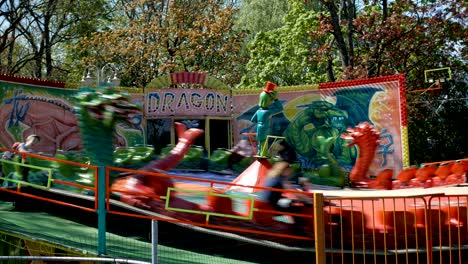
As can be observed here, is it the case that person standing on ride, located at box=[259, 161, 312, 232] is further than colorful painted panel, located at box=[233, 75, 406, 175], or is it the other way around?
colorful painted panel, located at box=[233, 75, 406, 175]

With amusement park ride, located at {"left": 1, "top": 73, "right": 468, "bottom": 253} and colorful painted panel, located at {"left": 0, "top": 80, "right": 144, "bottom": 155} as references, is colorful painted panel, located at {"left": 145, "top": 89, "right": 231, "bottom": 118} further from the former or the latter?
amusement park ride, located at {"left": 1, "top": 73, "right": 468, "bottom": 253}

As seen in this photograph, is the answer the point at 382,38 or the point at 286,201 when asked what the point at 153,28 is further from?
the point at 286,201

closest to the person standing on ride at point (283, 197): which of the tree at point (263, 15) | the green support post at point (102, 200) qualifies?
the green support post at point (102, 200)

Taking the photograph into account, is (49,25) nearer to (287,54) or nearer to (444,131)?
(287,54)

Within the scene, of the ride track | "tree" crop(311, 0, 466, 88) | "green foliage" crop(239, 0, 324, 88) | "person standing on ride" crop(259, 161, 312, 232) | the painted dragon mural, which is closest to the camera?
the ride track

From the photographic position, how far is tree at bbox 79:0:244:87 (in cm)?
2617

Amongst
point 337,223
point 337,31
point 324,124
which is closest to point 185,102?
point 324,124

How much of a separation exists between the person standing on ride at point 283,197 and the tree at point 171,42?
61.3 ft

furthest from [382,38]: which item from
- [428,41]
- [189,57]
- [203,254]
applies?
[203,254]

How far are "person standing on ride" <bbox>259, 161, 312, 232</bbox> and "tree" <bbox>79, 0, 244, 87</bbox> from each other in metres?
18.7

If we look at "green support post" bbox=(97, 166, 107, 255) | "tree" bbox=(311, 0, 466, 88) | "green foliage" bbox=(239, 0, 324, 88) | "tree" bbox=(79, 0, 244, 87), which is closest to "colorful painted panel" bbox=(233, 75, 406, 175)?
"tree" bbox=(311, 0, 466, 88)

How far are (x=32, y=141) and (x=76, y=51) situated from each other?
20557mm

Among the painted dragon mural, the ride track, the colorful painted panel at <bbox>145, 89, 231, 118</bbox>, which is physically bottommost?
the ride track

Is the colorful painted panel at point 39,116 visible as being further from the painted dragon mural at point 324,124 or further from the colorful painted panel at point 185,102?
the painted dragon mural at point 324,124
